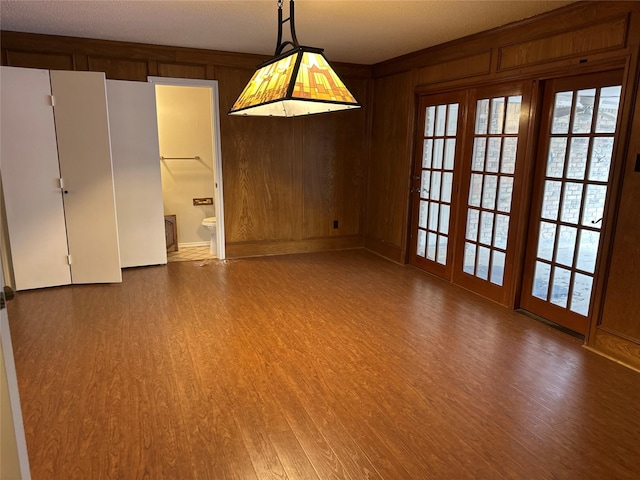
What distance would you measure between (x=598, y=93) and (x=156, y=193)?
4.28 meters

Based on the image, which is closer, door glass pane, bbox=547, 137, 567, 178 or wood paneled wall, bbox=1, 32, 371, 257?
door glass pane, bbox=547, 137, 567, 178

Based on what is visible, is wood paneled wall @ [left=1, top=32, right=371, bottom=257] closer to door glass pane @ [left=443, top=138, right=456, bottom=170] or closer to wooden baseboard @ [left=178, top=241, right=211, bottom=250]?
wooden baseboard @ [left=178, top=241, right=211, bottom=250]

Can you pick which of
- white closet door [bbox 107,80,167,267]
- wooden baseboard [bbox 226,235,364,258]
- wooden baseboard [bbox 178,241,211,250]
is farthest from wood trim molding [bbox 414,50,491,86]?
wooden baseboard [bbox 178,241,211,250]

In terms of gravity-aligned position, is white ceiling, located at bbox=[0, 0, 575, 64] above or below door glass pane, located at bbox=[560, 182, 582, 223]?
above

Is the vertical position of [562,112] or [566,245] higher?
[562,112]

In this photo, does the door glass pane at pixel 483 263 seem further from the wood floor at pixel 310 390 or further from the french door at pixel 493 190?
the wood floor at pixel 310 390

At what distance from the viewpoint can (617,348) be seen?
2.93 m

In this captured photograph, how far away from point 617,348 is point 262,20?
12.2 feet

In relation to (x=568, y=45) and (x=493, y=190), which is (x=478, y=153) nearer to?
(x=493, y=190)

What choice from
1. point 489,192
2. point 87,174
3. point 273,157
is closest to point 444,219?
point 489,192

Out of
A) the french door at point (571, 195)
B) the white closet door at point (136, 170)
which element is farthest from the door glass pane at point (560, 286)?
the white closet door at point (136, 170)

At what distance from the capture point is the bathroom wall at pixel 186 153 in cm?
564

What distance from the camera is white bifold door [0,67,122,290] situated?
3846 millimetres

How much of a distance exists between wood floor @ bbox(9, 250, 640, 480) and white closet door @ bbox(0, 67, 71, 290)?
1.00ft
